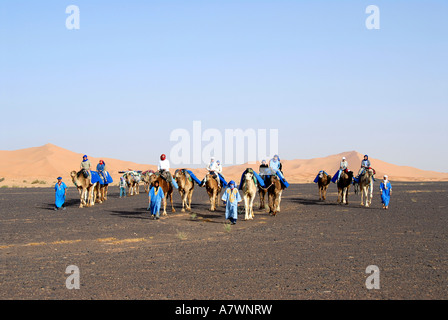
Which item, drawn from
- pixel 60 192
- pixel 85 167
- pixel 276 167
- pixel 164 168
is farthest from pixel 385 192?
pixel 60 192

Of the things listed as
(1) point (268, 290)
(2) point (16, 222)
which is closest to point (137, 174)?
(2) point (16, 222)

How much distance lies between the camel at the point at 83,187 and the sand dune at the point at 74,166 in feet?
133

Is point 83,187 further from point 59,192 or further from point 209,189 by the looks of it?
point 209,189

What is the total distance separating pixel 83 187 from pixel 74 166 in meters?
75.7

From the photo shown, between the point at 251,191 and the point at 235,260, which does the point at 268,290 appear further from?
the point at 251,191

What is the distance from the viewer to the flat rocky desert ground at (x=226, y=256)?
8305mm

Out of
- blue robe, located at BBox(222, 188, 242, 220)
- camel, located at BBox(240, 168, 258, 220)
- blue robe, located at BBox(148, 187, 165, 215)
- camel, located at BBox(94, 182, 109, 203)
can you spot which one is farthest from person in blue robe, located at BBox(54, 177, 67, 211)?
blue robe, located at BBox(222, 188, 242, 220)

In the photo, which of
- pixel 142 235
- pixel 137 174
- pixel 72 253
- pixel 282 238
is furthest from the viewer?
pixel 137 174

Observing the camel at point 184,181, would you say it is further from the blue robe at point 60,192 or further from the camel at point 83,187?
the blue robe at point 60,192

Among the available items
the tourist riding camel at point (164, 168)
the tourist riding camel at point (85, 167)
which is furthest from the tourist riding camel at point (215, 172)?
the tourist riding camel at point (85, 167)

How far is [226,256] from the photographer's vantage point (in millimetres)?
11516

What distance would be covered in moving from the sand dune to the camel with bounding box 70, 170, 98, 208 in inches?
1592
